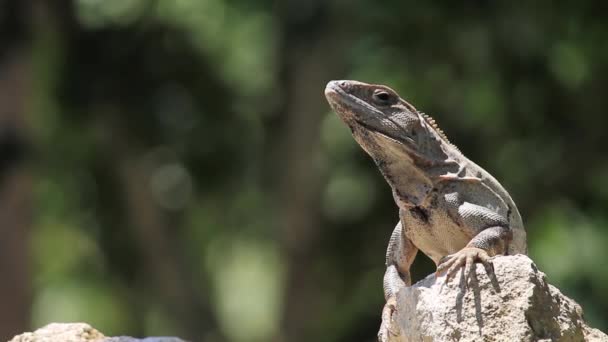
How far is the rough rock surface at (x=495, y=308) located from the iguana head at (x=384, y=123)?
1.09m

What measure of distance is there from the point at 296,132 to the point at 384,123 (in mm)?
15574

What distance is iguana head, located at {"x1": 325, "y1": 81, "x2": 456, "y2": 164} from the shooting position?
736 cm

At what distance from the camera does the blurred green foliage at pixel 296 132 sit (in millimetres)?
21219

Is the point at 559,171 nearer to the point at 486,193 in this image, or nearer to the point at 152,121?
the point at 152,121

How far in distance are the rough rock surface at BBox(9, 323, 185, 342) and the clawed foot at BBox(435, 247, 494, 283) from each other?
2.02 metres

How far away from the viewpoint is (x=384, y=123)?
24.2 ft

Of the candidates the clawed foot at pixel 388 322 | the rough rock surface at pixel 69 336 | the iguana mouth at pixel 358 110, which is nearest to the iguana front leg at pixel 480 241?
the clawed foot at pixel 388 322

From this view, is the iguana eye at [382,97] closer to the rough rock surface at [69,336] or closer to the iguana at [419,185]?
the iguana at [419,185]

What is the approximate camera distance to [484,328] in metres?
6.27

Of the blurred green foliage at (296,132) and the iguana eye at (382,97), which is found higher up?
the blurred green foliage at (296,132)

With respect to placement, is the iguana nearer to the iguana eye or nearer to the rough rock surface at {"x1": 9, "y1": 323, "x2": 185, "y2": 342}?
the iguana eye

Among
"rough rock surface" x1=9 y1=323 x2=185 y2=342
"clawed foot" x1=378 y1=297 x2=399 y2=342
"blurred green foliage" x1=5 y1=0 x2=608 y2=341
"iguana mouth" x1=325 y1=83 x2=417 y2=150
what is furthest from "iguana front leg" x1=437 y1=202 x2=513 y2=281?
"blurred green foliage" x1=5 y1=0 x2=608 y2=341

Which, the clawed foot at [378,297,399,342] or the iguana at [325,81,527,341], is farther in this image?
the iguana at [325,81,527,341]

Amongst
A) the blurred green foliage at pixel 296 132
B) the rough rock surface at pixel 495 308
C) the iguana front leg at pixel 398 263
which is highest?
the blurred green foliage at pixel 296 132
